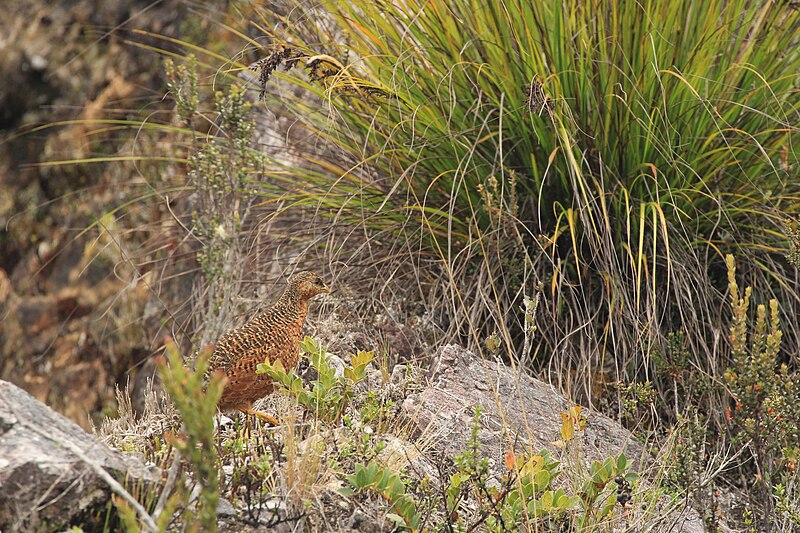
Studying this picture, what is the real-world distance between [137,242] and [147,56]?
1.44 metres

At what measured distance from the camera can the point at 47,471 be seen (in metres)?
1.73

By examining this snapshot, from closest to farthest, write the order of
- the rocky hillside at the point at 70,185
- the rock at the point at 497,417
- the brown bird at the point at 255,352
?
the brown bird at the point at 255,352 → the rock at the point at 497,417 → the rocky hillside at the point at 70,185

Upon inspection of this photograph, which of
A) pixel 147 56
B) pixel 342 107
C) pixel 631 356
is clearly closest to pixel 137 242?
pixel 147 56

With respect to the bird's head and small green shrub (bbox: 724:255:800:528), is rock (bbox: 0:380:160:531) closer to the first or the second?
the bird's head

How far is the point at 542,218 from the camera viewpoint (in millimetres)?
3338

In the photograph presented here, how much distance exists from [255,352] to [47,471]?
74 cm

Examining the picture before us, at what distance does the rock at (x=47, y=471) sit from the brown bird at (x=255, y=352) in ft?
1.50

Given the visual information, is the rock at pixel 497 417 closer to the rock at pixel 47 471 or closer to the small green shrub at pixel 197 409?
the rock at pixel 47 471

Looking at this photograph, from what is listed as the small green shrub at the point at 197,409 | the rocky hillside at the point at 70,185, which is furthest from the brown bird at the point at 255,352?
the rocky hillside at the point at 70,185

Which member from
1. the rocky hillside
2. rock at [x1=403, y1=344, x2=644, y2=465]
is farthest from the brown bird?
the rocky hillside

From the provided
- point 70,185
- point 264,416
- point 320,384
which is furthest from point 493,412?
point 70,185

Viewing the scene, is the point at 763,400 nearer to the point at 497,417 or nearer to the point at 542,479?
the point at 542,479

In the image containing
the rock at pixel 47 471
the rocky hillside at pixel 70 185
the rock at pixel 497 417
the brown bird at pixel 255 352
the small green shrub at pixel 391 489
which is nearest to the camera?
the rock at pixel 47 471

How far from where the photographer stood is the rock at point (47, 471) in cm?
171
